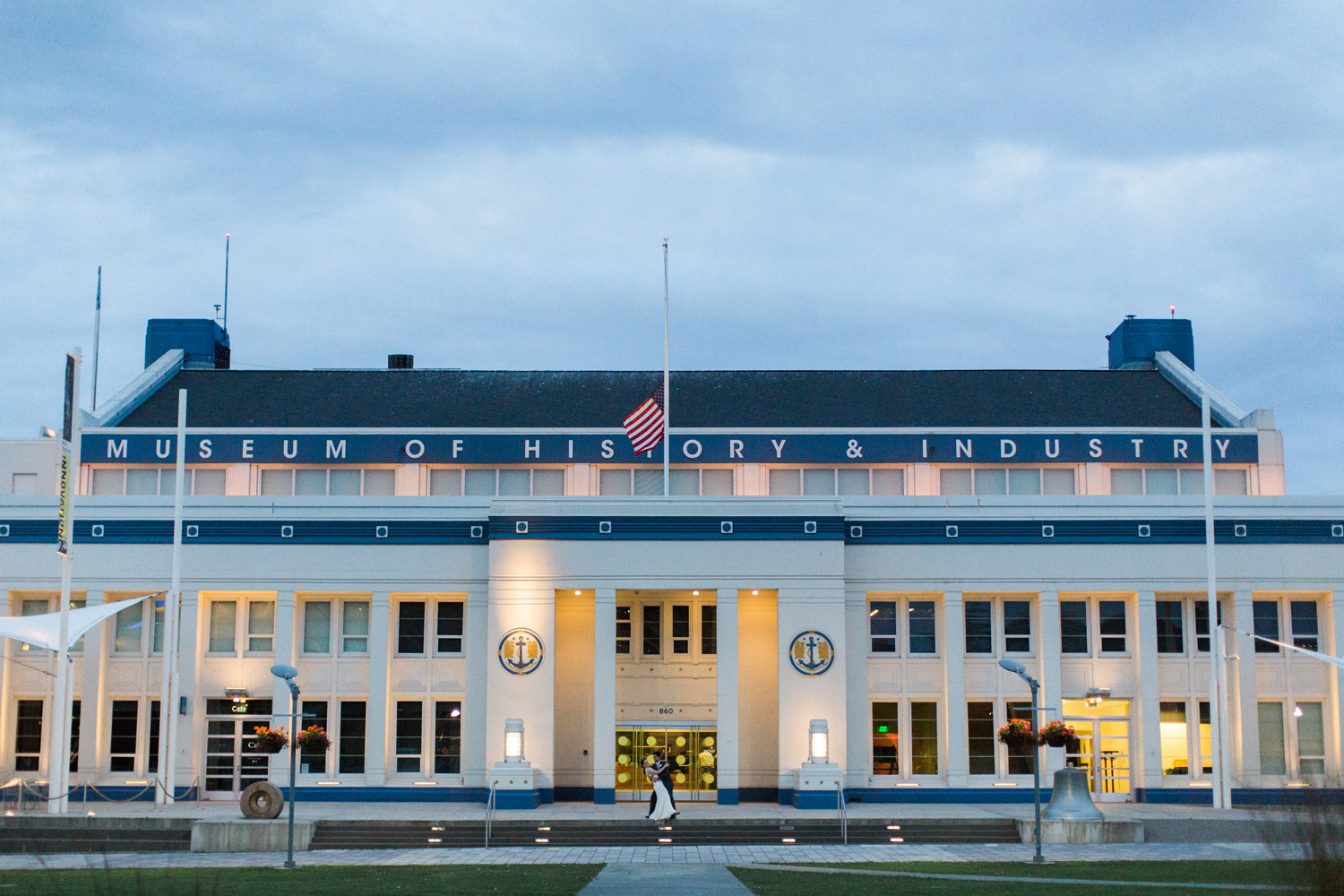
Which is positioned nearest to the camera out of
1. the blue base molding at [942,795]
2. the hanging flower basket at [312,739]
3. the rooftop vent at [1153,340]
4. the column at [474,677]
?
the hanging flower basket at [312,739]

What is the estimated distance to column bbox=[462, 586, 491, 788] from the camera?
38.9 meters

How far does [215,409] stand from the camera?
162ft

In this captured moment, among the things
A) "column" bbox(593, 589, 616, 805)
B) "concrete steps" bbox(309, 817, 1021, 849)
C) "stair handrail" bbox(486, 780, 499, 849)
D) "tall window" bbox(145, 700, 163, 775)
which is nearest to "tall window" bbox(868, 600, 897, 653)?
"concrete steps" bbox(309, 817, 1021, 849)

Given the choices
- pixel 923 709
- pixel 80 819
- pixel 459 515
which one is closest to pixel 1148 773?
pixel 923 709

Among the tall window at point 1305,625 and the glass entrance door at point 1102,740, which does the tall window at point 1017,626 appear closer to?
the glass entrance door at point 1102,740

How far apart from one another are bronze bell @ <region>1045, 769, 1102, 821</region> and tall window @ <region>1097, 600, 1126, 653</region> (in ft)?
23.0

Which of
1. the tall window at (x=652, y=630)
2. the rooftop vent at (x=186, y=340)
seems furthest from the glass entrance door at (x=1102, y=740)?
the rooftop vent at (x=186, y=340)

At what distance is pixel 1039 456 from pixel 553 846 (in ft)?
73.7

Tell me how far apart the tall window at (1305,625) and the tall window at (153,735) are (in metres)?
32.7

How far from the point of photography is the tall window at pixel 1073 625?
3953 centimetres

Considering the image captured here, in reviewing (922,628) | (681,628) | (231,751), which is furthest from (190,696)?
(922,628)

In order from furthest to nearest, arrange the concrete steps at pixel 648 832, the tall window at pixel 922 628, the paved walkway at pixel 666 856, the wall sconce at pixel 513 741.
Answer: the tall window at pixel 922 628 < the wall sconce at pixel 513 741 < the concrete steps at pixel 648 832 < the paved walkway at pixel 666 856

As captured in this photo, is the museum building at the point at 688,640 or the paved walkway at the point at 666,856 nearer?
the paved walkway at the point at 666,856

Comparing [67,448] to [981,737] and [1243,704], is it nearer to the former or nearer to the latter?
[981,737]
